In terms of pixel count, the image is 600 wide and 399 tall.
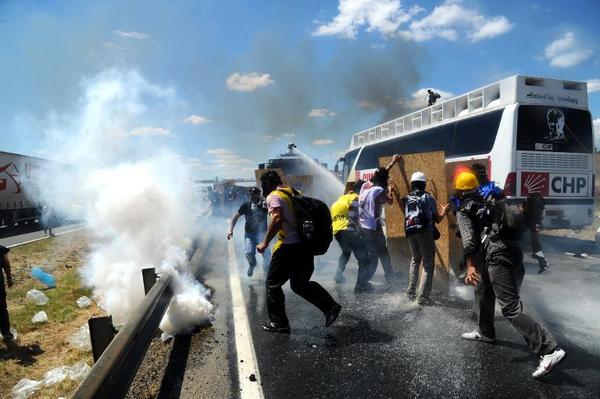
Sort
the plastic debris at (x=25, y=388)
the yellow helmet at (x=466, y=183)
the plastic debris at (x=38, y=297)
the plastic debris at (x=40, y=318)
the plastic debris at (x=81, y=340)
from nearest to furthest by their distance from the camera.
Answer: the plastic debris at (x=25, y=388), the yellow helmet at (x=466, y=183), the plastic debris at (x=81, y=340), the plastic debris at (x=40, y=318), the plastic debris at (x=38, y=297)

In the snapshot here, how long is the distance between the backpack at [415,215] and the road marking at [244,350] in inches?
92.6

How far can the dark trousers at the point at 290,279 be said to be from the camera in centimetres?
447

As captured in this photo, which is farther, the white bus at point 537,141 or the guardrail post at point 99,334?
the white bus at point 537,141

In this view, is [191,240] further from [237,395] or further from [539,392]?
[539,392]

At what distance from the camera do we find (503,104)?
28.7 ft

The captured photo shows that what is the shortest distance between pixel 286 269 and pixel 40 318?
3634 mm

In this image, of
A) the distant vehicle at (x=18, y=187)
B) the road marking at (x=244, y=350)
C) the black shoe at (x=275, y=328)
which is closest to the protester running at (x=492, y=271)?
the black shoe at (x=275, y=328)

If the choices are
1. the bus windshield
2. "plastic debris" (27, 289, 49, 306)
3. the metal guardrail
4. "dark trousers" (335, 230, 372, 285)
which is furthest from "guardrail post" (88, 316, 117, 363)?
the bus windshield

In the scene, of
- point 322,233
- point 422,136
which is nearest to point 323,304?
point 322,233

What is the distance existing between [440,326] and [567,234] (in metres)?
9.93

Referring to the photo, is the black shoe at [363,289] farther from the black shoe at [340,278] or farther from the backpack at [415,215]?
the backpack at [415,215]

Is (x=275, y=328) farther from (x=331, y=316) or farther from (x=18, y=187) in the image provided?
(x=18, y=187)

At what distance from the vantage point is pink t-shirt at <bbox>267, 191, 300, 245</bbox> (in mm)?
4461

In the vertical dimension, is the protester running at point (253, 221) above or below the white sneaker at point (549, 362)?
above
